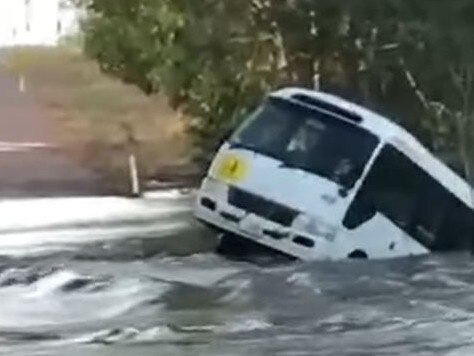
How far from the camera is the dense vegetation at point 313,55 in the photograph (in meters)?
30.1

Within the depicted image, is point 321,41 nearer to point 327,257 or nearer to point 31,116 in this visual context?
point 327,257

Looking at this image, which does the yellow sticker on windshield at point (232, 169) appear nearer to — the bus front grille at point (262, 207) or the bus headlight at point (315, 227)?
the bus front grille at point (262, 207)

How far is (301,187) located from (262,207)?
51cm

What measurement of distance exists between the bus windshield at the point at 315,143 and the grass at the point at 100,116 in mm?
16189

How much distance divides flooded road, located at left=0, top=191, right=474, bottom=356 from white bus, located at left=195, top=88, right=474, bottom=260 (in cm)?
44

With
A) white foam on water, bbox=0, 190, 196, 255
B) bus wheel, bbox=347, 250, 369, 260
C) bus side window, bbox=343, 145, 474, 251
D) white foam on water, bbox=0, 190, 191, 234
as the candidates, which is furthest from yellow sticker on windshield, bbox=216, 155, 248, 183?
white foam on water, bbox=0, 190, 191, 234

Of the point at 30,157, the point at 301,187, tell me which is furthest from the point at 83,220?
the point at 30,157

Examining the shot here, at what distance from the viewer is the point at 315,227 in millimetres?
22938

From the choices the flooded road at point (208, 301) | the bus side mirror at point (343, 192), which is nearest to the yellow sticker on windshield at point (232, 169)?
the flooded road at point (208, 301)

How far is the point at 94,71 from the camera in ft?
187

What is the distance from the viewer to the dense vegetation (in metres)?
30.1

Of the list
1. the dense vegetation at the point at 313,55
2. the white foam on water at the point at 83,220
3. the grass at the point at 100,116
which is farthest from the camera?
the grass at the point at 100,116

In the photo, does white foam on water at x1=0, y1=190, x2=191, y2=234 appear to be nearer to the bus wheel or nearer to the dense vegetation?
the dense vegetation

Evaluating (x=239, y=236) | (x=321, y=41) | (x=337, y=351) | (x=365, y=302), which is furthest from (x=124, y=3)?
(x=337, y=351)
